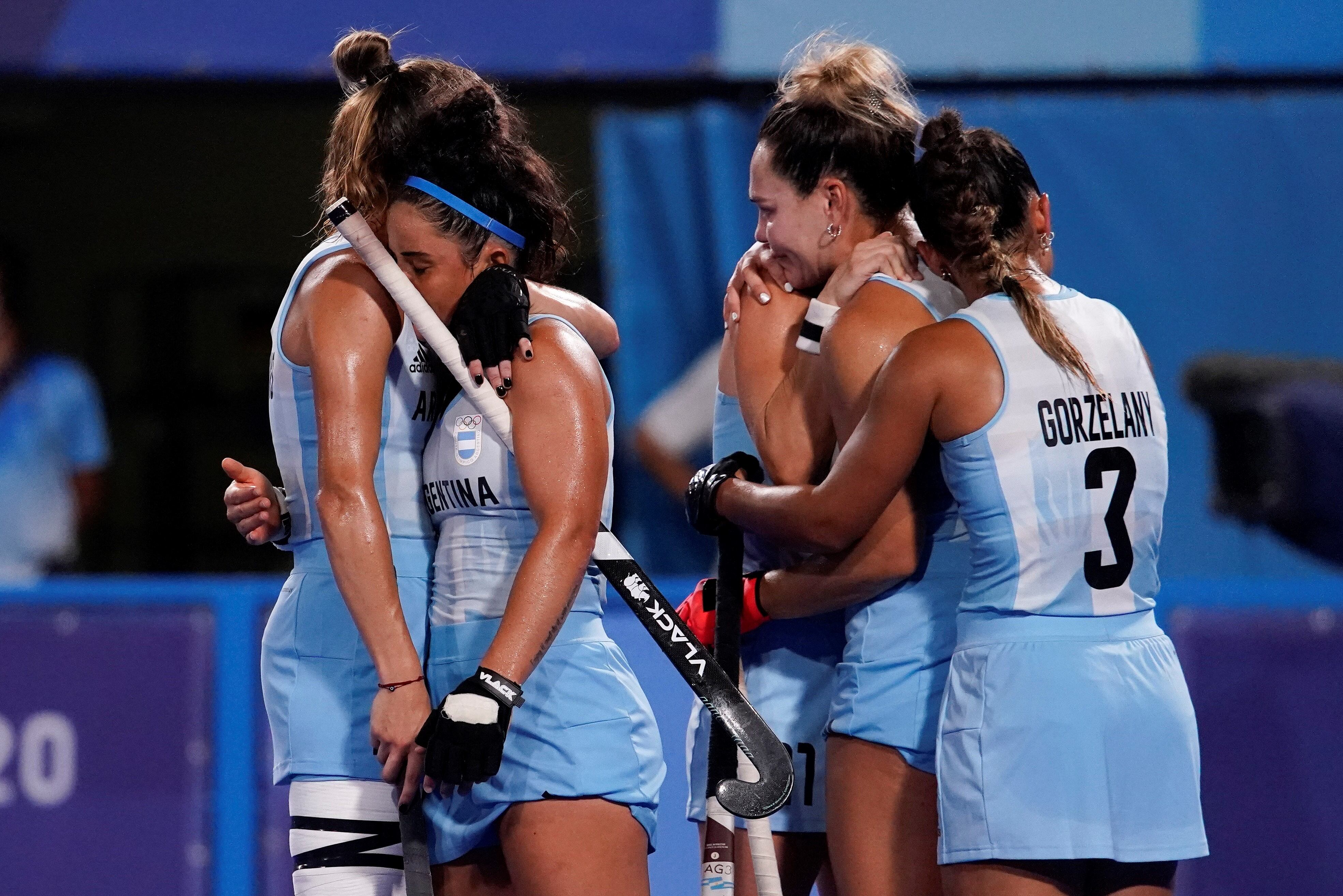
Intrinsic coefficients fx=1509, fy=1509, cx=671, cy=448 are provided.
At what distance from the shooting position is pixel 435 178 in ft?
8.05

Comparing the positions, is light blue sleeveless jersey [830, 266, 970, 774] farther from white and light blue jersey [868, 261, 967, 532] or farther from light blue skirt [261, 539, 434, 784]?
light blue skirt [261, 539, 434, 784]

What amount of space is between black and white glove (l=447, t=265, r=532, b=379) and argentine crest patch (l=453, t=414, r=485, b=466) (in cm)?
12

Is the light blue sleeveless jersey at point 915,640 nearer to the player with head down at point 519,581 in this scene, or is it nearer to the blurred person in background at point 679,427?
the player with head down at point 519,581

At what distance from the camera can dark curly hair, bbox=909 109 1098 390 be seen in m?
2.46

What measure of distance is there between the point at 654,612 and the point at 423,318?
2.03ft

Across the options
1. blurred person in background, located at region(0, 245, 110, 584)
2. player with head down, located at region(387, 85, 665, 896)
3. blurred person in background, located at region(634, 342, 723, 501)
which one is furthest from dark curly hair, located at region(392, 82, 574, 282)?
blurred person in background, located at region(0, 245, 110, 584)

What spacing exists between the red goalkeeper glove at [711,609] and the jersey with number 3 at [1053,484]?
1.53ft

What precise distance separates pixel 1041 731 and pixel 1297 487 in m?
3.42

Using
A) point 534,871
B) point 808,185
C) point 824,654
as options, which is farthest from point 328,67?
point 534,871

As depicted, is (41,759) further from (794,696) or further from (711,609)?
(794,696)

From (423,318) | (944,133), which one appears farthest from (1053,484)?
(423,318)

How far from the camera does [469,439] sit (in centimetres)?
243

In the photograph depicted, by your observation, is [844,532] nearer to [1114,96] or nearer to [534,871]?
[534,871]

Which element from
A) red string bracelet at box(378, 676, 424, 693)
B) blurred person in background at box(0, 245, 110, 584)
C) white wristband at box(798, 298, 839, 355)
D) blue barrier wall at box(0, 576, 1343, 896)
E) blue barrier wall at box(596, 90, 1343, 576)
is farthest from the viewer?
blurred person in background at box(0, 245, 110, 584)
